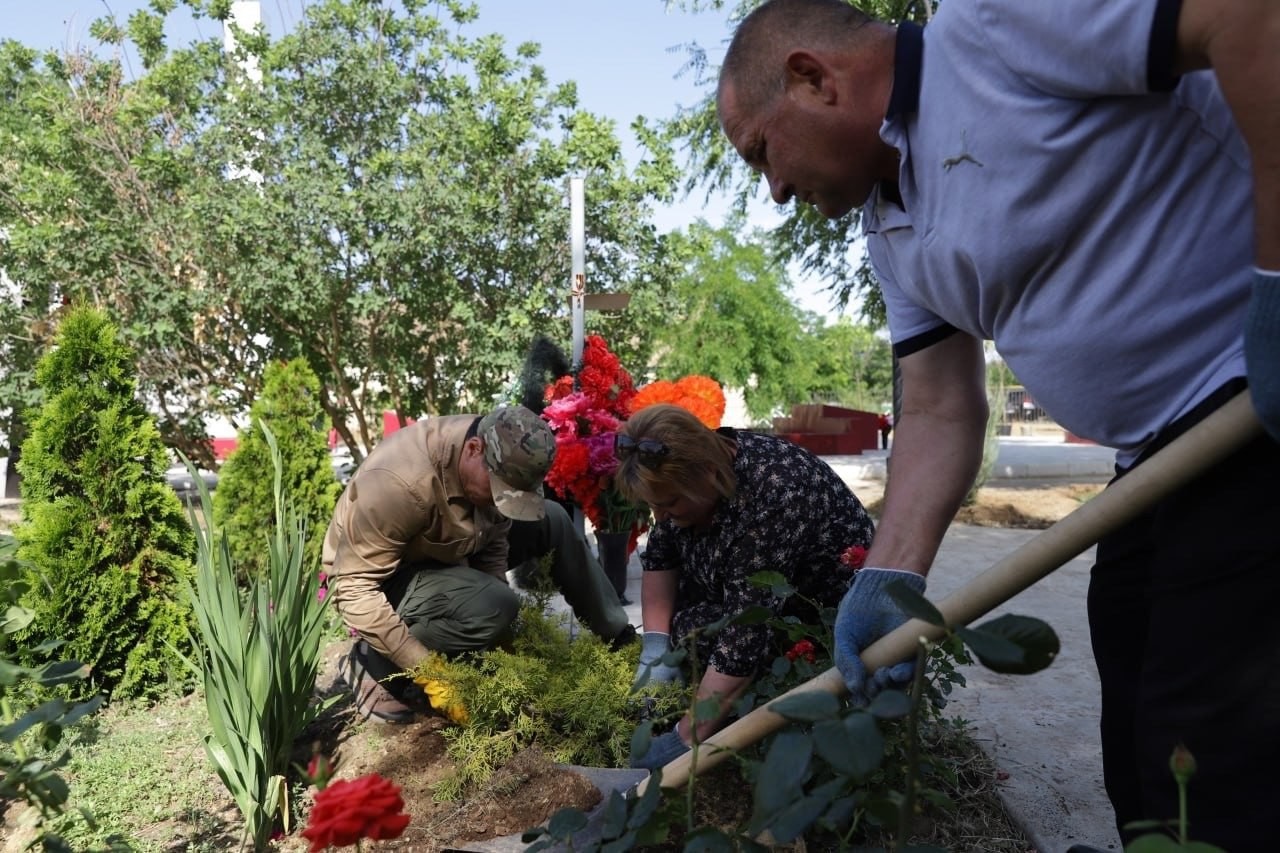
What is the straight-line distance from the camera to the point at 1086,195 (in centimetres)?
113

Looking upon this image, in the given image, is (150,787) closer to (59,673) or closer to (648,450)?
(59,673)

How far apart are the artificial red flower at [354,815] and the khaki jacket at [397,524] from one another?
212cm

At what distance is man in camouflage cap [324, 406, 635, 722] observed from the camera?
3158 millimetres

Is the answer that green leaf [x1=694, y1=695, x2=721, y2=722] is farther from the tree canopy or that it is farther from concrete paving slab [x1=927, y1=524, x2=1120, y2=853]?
the tree canopy

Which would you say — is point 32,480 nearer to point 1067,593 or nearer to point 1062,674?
point 1062,674

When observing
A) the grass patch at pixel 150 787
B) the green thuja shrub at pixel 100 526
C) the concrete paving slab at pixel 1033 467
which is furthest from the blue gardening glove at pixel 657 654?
the concrete paving slab at pixel 1033 467

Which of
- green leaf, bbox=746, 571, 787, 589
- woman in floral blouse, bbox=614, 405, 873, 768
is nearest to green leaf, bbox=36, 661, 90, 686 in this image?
green leaf, bbox=746, 571, 787, 589

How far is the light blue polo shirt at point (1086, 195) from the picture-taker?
1.05m

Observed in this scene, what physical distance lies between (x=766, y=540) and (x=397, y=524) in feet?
4.25

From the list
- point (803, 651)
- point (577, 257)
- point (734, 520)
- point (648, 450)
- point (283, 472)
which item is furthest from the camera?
point (577, 257)

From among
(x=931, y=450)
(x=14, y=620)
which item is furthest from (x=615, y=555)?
(x=931, y=450)

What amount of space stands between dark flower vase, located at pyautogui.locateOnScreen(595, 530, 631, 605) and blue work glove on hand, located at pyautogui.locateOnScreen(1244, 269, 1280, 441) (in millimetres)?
4006

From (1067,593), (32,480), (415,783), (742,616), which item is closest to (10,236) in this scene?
(32,480)

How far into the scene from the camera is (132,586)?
3.70 m
